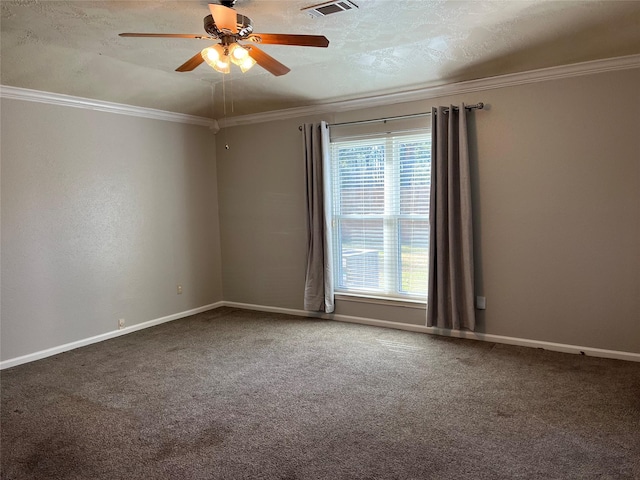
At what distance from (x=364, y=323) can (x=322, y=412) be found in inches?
87.7

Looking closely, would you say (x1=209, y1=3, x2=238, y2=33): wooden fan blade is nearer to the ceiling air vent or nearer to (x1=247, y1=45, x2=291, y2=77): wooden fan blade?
(x1=247, y1=45, x2=291, y2=77): wooden fan blade

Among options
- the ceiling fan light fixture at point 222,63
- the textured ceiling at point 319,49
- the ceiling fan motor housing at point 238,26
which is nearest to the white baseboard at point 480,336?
the textured ceiling at point 319,49

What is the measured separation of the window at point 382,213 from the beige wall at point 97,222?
73.9 inches

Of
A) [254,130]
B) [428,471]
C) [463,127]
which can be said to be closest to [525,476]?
[428,471]

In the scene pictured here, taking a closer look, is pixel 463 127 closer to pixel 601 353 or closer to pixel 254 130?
pixel 601 353

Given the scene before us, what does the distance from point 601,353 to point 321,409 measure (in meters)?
2.56

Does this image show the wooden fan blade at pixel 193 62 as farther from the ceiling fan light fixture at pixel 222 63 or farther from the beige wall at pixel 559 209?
the beige wall at pixel 559 209

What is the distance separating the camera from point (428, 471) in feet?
8.02

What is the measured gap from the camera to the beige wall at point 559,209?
3.90 m

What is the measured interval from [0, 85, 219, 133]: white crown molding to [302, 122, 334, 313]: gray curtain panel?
4.93 ft

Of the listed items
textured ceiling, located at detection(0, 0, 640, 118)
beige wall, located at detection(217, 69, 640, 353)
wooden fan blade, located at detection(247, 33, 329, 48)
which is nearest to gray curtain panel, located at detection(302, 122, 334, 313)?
textured ceiling, located at detection(0, 0, 640, 118)

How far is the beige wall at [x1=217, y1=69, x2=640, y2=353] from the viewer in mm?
3902

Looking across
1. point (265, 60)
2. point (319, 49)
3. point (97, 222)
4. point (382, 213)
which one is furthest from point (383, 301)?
point (97, 222)

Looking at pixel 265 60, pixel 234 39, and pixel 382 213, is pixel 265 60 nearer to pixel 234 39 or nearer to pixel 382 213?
pixel 234 39
